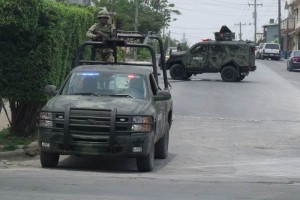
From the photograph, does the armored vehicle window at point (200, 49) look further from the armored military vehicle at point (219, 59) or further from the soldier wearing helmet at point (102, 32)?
the soldier wearing helmet at point (102, 32)

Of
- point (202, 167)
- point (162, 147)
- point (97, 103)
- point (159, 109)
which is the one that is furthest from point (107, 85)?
point (202, 167)

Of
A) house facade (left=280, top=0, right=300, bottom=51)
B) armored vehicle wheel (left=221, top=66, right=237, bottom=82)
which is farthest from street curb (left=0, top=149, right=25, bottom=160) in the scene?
house facade (left=280, top=0, right=300, bottom=51)

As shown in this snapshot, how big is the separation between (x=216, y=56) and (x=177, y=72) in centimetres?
217

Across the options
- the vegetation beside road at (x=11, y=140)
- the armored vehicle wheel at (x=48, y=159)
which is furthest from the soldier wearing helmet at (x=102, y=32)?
the armored vehicle wheel at (x=48, y=159)

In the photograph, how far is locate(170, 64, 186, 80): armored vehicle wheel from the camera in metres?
34.3

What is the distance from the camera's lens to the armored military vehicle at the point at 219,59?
33.3m

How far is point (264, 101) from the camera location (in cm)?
2539

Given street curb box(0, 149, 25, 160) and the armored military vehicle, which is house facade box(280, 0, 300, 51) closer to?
the armored military vehicle

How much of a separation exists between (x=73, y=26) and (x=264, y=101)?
11.2 metres

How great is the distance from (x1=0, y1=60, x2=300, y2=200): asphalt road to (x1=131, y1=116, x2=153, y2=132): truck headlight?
0.73 meters

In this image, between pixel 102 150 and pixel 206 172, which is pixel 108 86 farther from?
pixel 206 172

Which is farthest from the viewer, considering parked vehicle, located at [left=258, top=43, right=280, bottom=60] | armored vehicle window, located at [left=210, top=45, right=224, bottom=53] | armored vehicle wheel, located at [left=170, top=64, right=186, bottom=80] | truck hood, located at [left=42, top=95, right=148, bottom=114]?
parked vehicle, located at [left=258, top=43, right=280, bottom=60]

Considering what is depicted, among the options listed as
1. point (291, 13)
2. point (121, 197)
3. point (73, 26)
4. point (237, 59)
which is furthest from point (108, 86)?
point (291, 13)

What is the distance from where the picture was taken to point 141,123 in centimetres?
1074
